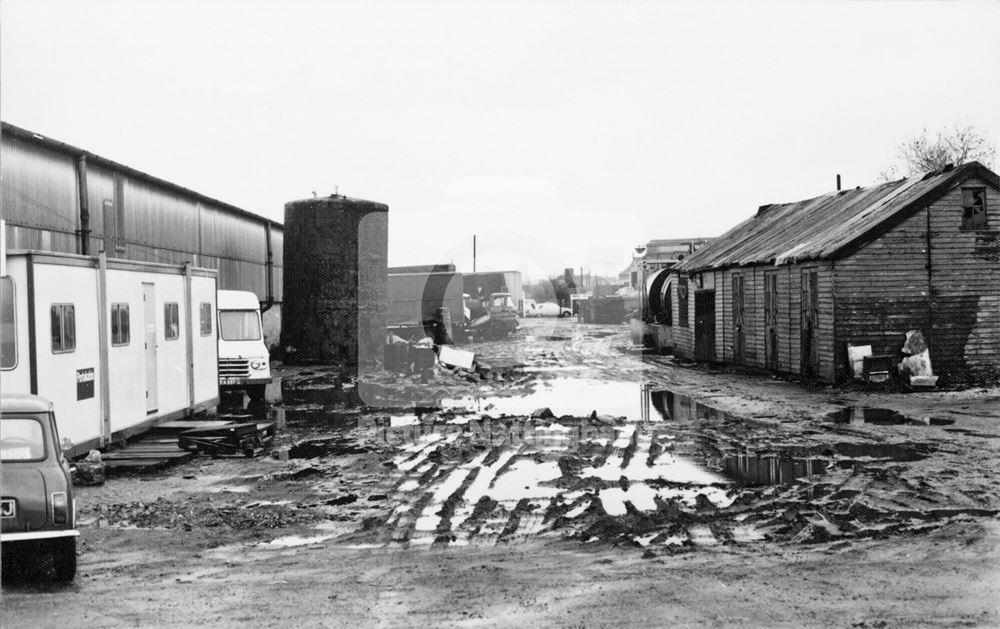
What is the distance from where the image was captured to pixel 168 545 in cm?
930

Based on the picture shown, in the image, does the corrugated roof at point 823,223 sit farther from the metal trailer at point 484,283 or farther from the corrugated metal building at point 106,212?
the metal trailer at point 484,283

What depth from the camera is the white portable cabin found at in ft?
38.7

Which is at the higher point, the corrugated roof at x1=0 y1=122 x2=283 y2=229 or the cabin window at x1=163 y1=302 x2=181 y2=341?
the corrugated roof at x1=0 y1=122 x2=283 y2=229

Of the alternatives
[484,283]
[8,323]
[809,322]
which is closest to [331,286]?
[809,322]

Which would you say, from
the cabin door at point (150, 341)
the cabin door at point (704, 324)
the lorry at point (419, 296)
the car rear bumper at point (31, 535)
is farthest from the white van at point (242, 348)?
the lorry at point (419, 296)

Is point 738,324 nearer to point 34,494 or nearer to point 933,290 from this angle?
point 933,290

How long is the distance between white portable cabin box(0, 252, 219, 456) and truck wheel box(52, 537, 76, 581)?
3.17m

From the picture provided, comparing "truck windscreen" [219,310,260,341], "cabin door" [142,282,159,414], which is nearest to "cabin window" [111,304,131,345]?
"cabin door" [142,282,159,414]

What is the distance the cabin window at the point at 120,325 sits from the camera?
46.1 ft

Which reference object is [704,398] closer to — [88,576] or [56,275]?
[56,275]

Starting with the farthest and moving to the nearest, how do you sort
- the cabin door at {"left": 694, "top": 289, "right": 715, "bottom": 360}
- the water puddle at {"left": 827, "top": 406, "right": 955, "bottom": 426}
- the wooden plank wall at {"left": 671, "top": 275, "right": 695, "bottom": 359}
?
1. the wooden plank wall at {"left": 671, "top": 275, "right": 695, "bottom": 359}
2. the cabin door at {"left": 694, "top": 289, "right": 715, "bottom": 360}
3. the water puddle at {"left": 827, "top": 406, "right": 955, "bottom": 426}

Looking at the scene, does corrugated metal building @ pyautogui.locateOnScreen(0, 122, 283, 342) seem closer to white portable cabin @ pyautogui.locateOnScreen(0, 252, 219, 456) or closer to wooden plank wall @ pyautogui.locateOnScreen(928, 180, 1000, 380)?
white portable cabin @ pyautogui.locateOnScreen(0, 252, 219, 456)

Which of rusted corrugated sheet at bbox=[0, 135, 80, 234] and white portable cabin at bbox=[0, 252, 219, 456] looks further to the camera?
rusted corrugated sheet at bbox=[0, 135, 80, 234]

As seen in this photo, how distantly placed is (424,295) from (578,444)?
96.0 ft
